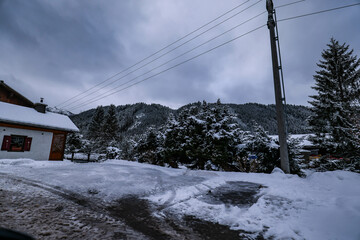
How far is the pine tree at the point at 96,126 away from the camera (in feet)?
115

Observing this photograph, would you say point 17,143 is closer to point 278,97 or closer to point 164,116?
point 278,97

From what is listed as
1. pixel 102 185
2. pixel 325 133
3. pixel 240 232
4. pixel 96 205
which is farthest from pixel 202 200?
pixel 325 133

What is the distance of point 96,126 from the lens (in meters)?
36.4

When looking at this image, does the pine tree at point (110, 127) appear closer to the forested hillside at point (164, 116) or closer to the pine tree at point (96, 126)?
the pine tree at point (96, 126)

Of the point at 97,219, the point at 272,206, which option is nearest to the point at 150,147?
the point at 97,219

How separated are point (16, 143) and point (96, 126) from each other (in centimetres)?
2355

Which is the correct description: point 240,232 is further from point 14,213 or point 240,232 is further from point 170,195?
point 14,213

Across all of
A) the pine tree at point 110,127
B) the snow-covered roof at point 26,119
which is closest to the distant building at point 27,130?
the snow-covered roof at point 26,119

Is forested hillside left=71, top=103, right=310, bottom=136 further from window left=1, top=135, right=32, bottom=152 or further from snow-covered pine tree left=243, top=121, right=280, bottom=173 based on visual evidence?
snow-covered pine tree left=243, top=121, right=280, bottom=173

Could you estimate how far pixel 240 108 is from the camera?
110 meters

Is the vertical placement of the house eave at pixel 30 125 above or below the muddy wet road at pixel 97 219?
above

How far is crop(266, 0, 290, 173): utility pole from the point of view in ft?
20.3

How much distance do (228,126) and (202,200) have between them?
8751 millimetres

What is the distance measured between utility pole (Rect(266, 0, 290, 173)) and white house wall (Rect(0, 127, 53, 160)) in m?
18.8
